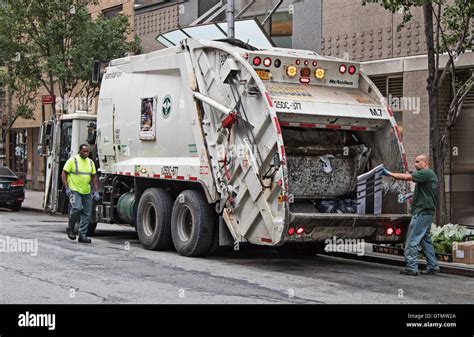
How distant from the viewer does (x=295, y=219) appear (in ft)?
36.5

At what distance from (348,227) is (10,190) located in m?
14.9

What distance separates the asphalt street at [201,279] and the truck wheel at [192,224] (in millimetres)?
204

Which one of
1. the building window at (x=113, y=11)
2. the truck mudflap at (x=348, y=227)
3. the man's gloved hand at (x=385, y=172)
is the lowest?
the truck mudflap at (x=348, y=227)

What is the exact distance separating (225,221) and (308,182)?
1317 millimetres

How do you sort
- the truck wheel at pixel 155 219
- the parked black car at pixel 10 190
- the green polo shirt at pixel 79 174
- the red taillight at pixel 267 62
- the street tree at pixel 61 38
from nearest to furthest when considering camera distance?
1. the red taillight at pixel 267 62
2. the truck wheel at pixel 155 219
3. the green polo shirt at pixel 79 174
4. the parked black car at pixel 10 190
5. the street tree at pixel 61 38

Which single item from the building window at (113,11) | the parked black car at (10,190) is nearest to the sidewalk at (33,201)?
the parked black car at (10,190)

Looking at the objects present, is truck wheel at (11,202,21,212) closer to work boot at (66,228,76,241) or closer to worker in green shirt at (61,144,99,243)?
work boot at (66,228,76,241)

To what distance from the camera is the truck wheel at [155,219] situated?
44.8 ft

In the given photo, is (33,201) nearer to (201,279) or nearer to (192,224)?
(192,224)

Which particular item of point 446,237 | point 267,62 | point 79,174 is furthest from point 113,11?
point 446,237

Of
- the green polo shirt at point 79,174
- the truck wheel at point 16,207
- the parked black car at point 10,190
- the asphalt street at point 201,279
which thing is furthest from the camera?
the truck wheel at point 16,207

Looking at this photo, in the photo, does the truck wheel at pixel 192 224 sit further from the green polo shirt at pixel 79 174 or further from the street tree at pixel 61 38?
the street tree at pixel 61 38

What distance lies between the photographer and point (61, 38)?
2495cm
